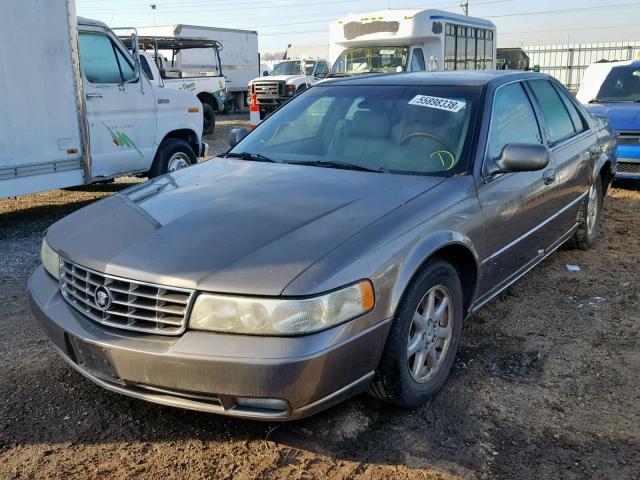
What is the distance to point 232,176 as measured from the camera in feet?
12.0

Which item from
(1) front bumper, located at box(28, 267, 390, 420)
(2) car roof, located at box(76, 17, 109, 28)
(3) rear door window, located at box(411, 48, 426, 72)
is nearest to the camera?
(1) front bumper, located at box(28, 267, 390, 420)

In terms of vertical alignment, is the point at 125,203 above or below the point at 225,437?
above

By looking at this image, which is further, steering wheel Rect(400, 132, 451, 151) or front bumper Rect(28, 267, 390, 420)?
steering wheel Rect(400, 132, 451, 151)

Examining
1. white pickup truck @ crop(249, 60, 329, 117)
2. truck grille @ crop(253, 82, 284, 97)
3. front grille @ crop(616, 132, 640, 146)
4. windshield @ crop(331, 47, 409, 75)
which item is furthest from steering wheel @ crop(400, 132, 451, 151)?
truck grille @ crop(253, 82, 284, 97)

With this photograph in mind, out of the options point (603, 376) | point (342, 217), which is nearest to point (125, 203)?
point (342, 217)

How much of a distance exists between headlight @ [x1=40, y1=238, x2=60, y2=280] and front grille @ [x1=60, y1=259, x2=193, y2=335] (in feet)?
1.17

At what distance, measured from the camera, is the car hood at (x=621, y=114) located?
26.9ft

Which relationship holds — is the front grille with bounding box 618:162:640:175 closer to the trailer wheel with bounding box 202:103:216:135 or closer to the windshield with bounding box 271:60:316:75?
the trailer wheel with bounding box 202:103:216:135

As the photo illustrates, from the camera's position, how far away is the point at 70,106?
257 inches

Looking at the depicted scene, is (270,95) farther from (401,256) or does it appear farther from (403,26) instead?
(401,256)

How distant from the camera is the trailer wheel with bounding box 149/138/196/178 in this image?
7.99m

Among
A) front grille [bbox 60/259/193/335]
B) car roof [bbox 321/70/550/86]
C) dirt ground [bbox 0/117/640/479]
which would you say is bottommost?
dirt ground [bbox 0/117/640/479]

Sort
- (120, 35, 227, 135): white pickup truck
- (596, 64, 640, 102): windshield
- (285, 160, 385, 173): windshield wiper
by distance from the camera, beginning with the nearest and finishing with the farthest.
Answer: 1. (285, 160, 385, 173): windshield wiper
2. (596, 64, 640, 102): windshield
3. (120, 35, 227, 135): white pickup truck

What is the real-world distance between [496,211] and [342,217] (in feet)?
3.65
